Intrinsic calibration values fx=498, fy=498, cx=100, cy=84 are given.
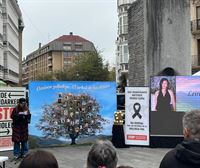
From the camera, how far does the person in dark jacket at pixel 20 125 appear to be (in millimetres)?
13078

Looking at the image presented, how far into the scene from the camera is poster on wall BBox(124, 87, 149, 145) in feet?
51.8

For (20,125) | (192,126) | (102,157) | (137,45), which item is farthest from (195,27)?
(102,157)

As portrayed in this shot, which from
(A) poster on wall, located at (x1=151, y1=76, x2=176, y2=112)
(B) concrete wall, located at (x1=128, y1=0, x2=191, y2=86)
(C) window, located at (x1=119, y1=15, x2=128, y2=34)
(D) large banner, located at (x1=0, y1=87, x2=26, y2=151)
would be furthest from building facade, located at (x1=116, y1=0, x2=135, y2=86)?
(D) large banner, located at (x1=0, y1=87, x2=26, y2=151)

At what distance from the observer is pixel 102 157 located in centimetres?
349

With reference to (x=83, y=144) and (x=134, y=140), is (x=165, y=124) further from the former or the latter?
(x=83, y=144)

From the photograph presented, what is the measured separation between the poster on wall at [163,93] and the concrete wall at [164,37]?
2.99 meters

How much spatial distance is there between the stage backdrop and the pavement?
1.67 feet

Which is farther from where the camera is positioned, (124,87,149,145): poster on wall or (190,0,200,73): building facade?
(190,0,200,73): building facade

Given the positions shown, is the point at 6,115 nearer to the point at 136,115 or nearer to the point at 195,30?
the point at 136,115

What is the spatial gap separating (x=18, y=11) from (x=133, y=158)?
335 feet

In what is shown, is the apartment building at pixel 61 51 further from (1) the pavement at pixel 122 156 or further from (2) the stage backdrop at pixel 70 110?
(1) the pavement at pixel 122 156

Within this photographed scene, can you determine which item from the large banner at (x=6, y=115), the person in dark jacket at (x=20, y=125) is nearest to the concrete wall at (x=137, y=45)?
the large banner at (x=6, y=115)

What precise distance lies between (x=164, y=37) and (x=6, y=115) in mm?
7728

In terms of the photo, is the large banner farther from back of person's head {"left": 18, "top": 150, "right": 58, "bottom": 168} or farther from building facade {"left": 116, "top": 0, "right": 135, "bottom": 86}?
building facade {"left": 116, "top": 0, "right": 135, "bottom": 86}
